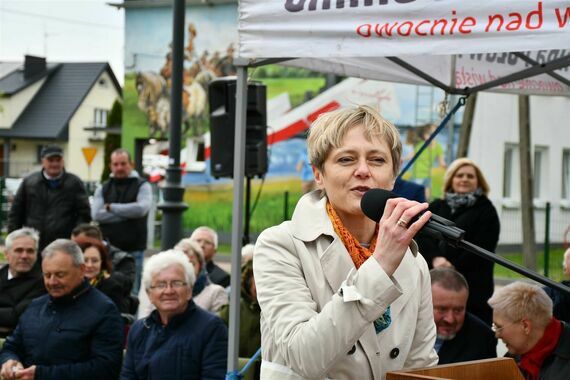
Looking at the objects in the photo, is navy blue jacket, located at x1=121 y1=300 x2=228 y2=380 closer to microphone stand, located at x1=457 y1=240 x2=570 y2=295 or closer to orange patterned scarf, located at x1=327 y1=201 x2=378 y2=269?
orange patterned scarf, located at x1=327 y1=201 x2=378 y2=269

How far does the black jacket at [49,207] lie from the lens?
10.4 metres

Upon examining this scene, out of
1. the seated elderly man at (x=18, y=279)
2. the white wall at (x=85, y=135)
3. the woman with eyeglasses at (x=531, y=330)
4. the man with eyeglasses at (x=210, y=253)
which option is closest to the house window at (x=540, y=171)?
the man with eyeglasses at (x=210, y=253)

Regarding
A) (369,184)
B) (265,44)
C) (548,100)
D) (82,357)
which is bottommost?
(82,357)

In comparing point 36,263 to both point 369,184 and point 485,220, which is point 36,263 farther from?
point 369,184

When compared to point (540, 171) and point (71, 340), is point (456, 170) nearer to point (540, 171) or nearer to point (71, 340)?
point (71, 340)

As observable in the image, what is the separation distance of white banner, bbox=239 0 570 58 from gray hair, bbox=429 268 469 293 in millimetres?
1822

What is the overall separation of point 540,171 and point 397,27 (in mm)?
24713

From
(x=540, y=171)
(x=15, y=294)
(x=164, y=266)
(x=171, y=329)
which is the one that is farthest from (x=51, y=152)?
(x=540, y=171)

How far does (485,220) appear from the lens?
711 cm

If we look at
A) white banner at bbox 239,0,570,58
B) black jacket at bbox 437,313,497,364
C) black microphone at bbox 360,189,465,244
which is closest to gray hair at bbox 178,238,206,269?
black jacket at bbox 437,313,497,364

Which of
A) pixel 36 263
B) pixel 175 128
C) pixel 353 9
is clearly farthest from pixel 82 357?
pixel 175 128

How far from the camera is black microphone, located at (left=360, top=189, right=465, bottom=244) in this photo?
2.20 metres

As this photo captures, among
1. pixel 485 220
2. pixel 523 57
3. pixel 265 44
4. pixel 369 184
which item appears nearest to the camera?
pixel 369 184

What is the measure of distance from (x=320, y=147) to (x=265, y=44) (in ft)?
6.37
